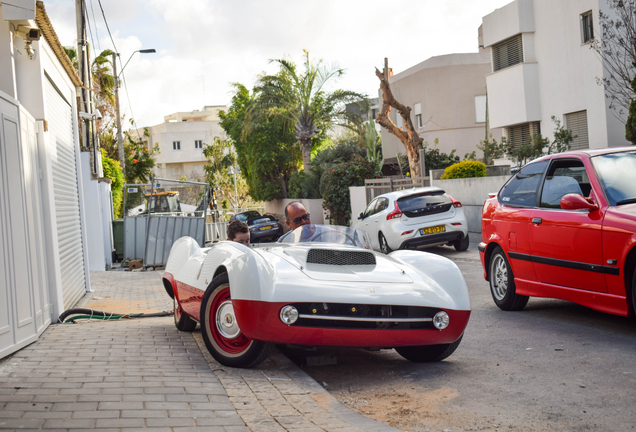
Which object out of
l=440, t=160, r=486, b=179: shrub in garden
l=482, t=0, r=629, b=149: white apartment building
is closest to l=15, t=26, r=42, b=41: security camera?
l=440, t=160, r=486, b=179: shrub in garden

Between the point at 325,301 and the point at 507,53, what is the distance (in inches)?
883

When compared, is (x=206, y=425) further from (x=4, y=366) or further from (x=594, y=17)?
(x=594, y=17)


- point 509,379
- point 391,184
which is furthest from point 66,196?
point 391,184

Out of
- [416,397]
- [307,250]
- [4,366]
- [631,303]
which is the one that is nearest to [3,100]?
[4,366]

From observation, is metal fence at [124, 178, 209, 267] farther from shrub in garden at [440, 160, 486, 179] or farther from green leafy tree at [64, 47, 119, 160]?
green leafy tree at [64, 47, 119, 160]

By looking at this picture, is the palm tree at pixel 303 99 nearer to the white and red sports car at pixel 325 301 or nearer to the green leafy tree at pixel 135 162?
the green leafy tree at pixel 135 162

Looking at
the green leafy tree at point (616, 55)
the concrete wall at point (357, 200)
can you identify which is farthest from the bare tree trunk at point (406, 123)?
the green leafy tree at point (616, 55)

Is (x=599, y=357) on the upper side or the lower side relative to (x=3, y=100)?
lower

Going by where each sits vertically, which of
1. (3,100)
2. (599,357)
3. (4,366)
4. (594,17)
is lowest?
(599,357)

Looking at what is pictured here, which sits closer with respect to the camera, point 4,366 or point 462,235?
point 4,366

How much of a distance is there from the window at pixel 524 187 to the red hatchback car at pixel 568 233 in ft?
0.04

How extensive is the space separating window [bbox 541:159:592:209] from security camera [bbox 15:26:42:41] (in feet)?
19.5

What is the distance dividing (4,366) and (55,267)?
2940 mm

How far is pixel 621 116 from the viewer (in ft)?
64.6
